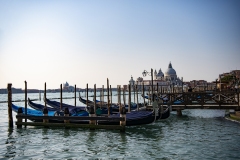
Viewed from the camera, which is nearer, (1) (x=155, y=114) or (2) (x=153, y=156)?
(2) (x=153, y=156)

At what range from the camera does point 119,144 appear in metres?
10.1

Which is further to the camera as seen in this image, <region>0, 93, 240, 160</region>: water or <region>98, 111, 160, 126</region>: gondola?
<region>98, 111, 160, 126</region>: gondola

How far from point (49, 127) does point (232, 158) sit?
9.90m

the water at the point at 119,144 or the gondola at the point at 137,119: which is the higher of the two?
the gondola at the point at 137,119

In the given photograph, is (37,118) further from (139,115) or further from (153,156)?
(153,156)

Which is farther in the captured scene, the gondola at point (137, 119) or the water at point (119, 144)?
the gondola at point (137, 119)

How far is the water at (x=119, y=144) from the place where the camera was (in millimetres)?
8438

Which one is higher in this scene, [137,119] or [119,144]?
[137,119]

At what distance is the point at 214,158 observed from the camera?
7832 millimetres

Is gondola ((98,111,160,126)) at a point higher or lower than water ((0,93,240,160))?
higher

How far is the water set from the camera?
27.7 ft

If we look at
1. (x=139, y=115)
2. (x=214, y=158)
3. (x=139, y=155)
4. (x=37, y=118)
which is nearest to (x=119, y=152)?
(x=139, y=155)

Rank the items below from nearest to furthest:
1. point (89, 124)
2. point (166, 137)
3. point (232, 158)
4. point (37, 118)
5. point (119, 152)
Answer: point (232, 158), point (119, 152), point (166, 137), point (89, 124), point (37, 118)

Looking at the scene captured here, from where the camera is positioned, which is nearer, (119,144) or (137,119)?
(119,144)
